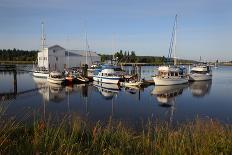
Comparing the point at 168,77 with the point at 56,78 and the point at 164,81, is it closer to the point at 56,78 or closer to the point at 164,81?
the point at 164,81

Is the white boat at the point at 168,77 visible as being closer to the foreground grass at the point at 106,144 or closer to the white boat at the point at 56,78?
the white boat at the point at 56,78

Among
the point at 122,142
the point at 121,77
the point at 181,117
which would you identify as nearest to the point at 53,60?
the point at 121,77

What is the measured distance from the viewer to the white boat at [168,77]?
5395 centimetres

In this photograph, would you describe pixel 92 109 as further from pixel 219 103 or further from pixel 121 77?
pixel 121 77

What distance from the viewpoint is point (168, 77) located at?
178 feet

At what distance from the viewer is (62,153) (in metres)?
7.05

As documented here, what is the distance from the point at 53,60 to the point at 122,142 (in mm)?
72748

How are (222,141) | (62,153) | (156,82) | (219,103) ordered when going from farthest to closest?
1. (156,82)
2. (219,103)
3. (222,141)
4. (62,153)

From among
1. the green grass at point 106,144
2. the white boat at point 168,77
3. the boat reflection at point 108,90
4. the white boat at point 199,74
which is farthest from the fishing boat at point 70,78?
the green grass at point 106,144

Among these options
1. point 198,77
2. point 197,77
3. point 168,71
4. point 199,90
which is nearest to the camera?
point 199,90

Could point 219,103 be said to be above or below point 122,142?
below

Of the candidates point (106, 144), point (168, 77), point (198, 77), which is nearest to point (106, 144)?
point (106, 144)

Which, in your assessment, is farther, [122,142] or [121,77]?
[121,77]

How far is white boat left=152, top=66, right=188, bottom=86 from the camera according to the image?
53.9 m
